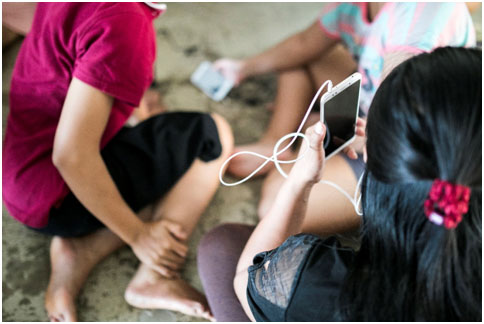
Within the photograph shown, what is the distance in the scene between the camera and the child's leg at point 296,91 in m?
1.16

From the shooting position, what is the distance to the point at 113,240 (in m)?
1.01

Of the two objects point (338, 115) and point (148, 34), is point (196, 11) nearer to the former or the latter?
point (148, 34)

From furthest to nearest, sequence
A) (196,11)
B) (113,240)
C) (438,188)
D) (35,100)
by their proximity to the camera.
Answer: (196,11) → (113,240) → (35,100) → (438,188)

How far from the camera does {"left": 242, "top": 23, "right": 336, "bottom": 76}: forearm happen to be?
3.88 ft

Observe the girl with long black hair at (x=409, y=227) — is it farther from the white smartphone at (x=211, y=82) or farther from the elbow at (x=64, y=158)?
the white smartphone at (x=211, y=82)

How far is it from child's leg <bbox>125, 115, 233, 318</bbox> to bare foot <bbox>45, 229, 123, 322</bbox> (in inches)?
3.6

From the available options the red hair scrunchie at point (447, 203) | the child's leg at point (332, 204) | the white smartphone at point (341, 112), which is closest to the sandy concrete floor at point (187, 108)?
the child's leg at point (332, 204)

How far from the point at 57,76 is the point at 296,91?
0.58m

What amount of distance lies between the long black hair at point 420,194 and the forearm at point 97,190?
47 centimetres

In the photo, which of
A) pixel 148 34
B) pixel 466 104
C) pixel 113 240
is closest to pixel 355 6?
pixel 148 34

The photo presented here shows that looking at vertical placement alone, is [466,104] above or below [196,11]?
above

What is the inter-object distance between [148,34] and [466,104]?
0.53 meters

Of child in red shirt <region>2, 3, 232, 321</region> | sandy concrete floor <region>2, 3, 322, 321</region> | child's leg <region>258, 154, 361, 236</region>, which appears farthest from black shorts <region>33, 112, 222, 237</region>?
child's leg <region>258, 154, 361, 236</region>

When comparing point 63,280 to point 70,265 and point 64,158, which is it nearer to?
point 70,265
